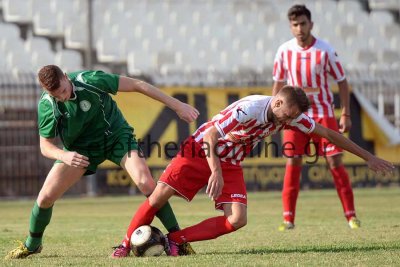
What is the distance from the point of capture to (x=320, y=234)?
984 cm

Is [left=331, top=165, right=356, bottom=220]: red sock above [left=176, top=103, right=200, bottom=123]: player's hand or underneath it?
underneath

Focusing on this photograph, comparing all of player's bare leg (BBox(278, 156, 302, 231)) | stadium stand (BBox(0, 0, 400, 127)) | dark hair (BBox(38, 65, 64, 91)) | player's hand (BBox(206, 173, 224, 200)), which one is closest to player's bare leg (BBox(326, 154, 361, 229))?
player's bare leg (BBox(278, 156, 302, 231))

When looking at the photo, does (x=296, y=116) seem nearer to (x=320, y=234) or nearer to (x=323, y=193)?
(x=320, y=234)

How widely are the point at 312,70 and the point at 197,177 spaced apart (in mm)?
3395

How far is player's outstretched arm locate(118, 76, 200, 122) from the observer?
7.54 meters

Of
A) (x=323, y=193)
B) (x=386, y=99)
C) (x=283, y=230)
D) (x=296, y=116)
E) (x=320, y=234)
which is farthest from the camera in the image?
(x=386, y=99)

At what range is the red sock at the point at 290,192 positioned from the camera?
1082cm

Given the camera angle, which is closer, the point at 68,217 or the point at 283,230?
the point at 283,230

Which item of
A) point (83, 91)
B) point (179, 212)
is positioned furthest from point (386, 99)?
point (83, 91)

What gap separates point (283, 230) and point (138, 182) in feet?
9.80

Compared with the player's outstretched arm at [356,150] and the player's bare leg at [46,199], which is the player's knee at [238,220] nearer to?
the player's outstretched arm at [356,150]

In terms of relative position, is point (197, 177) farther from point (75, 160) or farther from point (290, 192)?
point (290, 192)

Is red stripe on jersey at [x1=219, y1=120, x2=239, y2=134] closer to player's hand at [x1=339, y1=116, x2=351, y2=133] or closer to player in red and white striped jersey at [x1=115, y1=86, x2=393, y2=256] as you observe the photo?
player in red and white striped jersey at [x1=115, y1=86, x2=393, y2=256]

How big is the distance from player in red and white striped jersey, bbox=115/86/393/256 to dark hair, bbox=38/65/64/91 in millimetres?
1206
